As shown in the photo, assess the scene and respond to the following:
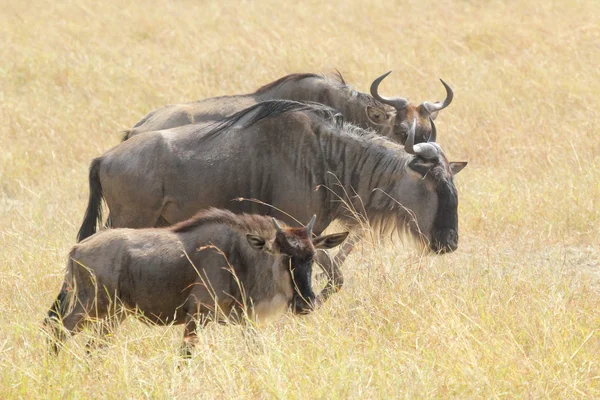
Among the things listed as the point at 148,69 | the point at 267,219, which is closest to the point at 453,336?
the point at 267,219

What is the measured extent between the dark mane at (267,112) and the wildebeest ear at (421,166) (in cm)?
57

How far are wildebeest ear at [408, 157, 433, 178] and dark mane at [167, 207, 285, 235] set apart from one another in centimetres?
127

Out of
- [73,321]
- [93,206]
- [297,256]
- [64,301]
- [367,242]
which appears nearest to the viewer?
[297,256]

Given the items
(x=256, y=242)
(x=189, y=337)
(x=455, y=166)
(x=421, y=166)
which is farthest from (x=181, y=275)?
(x=455, y=166)

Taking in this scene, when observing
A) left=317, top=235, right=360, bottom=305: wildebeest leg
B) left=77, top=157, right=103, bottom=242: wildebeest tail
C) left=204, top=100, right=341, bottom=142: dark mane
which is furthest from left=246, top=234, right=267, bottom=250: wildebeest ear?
left=77, top=157, right=103, bottom=242: wildebeest tail

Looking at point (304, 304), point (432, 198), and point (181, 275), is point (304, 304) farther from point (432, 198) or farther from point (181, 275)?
point (432, 198)

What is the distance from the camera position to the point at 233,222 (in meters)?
4.71

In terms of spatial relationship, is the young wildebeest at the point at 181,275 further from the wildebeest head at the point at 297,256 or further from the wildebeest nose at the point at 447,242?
the wildebeest nose at the point at 447,242

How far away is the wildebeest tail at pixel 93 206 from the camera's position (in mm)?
5930

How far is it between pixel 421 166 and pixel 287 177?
771mm

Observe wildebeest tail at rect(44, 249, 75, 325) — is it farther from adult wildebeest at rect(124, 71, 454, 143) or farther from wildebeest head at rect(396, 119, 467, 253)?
adult wildebeest at rect(124, 71, 454, 143)

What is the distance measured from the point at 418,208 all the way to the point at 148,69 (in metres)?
6.40

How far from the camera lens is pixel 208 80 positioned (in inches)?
439

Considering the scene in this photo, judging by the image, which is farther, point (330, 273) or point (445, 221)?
point (445, 221)
